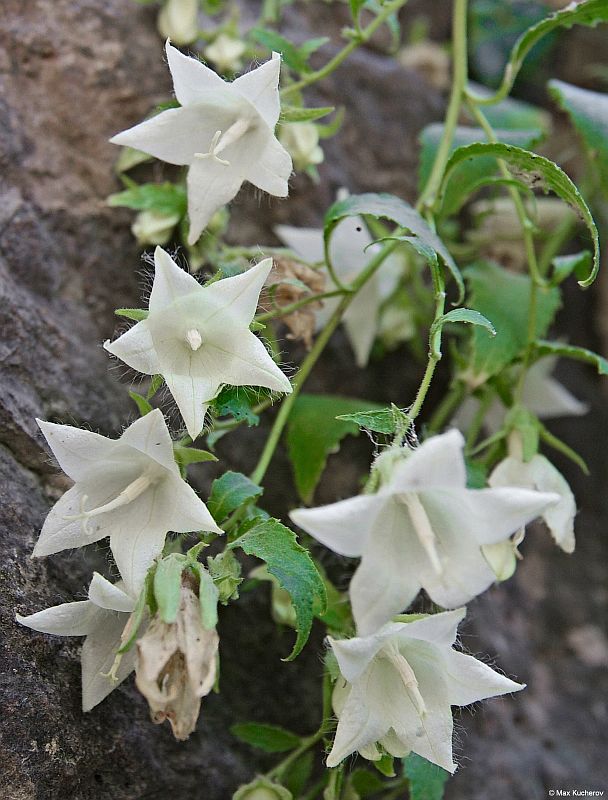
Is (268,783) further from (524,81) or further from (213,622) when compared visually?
(524,81)

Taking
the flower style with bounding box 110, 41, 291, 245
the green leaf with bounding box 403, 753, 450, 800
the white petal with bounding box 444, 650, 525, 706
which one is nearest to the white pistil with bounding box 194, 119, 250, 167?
the flower style with bounding box 110, 41, 291, 245

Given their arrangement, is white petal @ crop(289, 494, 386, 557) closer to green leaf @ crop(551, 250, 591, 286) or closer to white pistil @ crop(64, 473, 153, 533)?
white pistil @ crop(64, 473, 153, 533)

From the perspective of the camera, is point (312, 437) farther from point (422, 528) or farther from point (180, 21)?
point (180, 21)

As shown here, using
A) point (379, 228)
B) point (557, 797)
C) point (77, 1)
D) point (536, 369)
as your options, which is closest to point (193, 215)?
point (379, 228)

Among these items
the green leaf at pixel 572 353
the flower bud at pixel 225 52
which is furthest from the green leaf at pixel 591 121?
the flower bud at pixel 225 52

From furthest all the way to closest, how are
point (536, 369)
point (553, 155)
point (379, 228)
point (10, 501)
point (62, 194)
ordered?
point (553, 155) → point (536, 369) → point (379, 228) → point (62, 194) → point (10, 501)

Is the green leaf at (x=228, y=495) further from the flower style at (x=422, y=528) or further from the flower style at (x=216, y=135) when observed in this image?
the flower style at (x=216, y=135)
